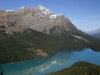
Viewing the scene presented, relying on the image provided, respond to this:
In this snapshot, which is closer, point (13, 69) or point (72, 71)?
point (72, 71)

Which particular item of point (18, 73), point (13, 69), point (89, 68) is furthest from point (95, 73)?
point (13, 69)

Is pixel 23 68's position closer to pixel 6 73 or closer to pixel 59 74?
pixel 6 73

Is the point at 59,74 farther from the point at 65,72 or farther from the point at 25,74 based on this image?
the point at 25,74

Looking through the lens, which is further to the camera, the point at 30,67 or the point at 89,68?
the point at 30,67

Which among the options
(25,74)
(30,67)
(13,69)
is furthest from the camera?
(30,67)

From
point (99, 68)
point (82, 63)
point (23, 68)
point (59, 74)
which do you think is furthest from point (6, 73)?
point (99, 68)

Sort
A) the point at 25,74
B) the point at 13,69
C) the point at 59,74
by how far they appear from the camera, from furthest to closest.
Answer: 1. the point at 13,69
2. the point at 25,74
3. the point at 59,74

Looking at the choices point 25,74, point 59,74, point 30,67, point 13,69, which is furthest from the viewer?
point 30,67

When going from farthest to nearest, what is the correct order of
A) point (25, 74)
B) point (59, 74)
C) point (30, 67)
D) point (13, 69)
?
point (30, 67) → point (13, 69) → point (25, 74) → point (59, 74)
